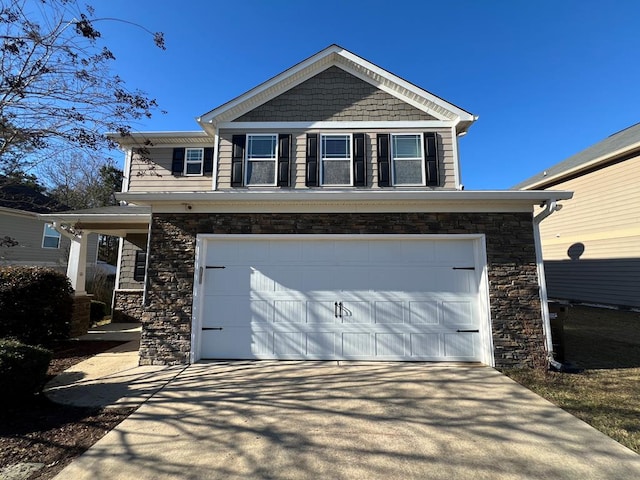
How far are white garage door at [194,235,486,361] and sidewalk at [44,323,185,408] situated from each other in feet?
3.29

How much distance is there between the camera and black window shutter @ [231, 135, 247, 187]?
919 centimetres

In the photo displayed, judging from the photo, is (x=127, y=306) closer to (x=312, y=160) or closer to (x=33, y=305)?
(x=33, y=305)

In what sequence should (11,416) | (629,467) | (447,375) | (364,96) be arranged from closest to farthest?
(629,467), (11,416), (447,375), (364,96)

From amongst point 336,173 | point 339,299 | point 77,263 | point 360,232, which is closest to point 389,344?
point 339,299

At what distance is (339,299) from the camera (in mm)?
6340

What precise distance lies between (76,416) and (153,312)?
2209 millimetres

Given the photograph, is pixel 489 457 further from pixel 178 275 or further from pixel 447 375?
pixel 178 275

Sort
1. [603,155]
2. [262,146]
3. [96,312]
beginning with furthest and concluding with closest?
1. [603,155]
2. [96,312]
3. [262,146]

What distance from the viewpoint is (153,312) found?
6105 mm

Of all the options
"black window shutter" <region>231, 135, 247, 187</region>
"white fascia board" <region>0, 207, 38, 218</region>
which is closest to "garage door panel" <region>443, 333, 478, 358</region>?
"black window shutter" <region>231, 135, 247, 187</region>

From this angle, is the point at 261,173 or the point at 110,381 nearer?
the point at 110,381

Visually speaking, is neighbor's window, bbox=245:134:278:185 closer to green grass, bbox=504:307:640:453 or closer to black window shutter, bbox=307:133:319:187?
black window shutter, bbox=307:133:319:187

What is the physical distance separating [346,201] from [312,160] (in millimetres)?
3346

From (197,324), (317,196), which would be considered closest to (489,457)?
(317,196)
